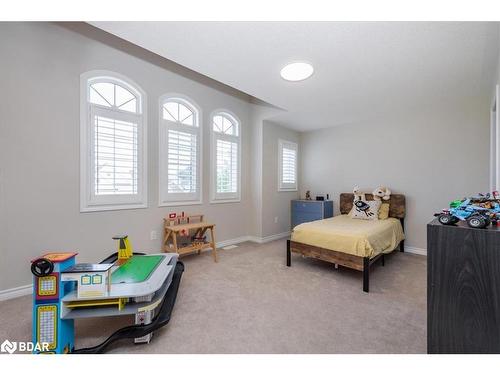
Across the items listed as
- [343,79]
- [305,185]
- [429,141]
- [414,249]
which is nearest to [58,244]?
[343,79]

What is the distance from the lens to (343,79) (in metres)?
2.67

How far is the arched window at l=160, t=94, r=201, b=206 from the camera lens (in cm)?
321

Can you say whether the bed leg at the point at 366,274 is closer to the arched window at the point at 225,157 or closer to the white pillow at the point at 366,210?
the white pillow at the point at 366,210

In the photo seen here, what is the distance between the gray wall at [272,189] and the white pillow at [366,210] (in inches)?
55.8

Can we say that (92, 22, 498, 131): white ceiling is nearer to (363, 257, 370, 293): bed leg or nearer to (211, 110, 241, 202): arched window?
(211, 110, 241, 202): arched window

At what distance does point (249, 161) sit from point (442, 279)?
141 inches

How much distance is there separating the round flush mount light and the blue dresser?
7.87ft

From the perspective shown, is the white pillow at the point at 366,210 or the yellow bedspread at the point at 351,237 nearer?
the yellow bedspread at the point at 351,237

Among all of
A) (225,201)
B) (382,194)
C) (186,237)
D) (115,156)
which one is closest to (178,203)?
(186,237)

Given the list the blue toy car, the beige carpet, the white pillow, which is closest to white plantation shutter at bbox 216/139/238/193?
the beige carpet

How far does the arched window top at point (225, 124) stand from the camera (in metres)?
3.91

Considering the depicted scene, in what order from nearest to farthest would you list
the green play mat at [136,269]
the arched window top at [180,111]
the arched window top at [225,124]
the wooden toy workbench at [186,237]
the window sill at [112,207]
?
1. the green play mat at [136,269]
2. the window sill at [112,207]
3. the wooden toy workbench at [186,237]
4. the arched window top at [180,111]
5. the arched window top at [225,124]

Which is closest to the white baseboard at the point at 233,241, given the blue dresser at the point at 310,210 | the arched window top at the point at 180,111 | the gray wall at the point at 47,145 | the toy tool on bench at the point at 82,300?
the blue dresser at the point at 310,210

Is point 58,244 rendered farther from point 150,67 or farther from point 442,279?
point 442,279
